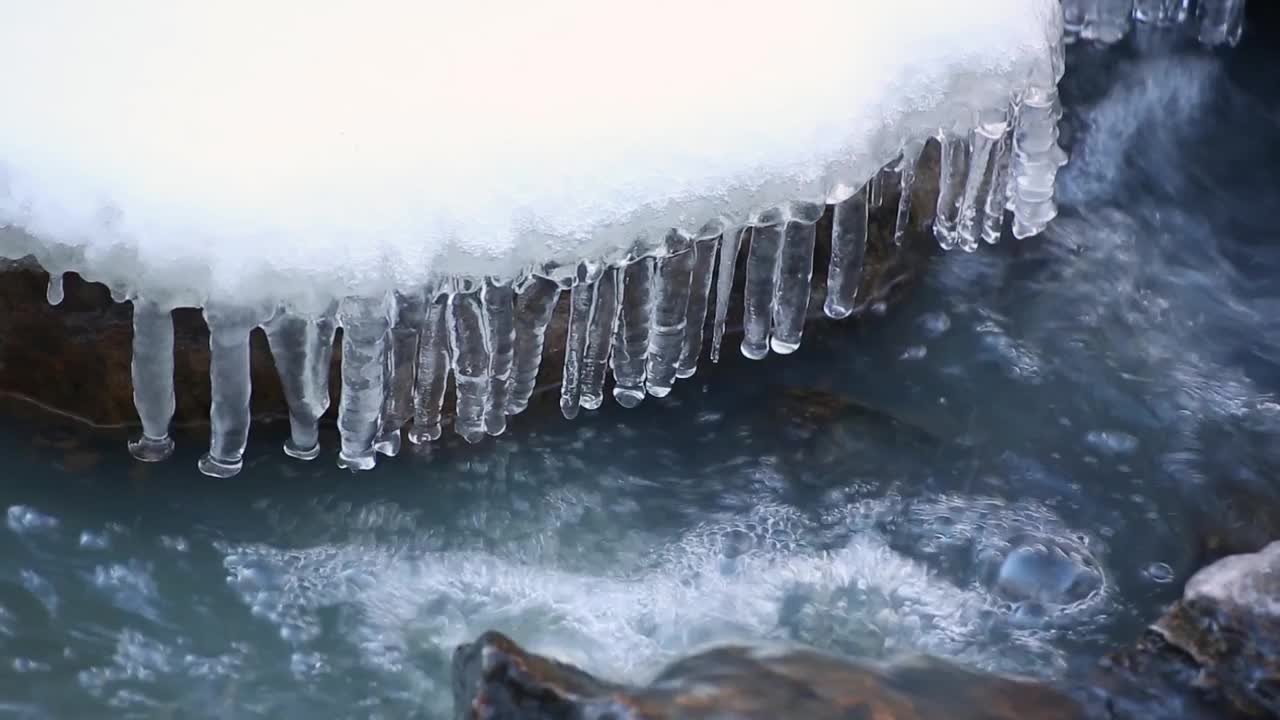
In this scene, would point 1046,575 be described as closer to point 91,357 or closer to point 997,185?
point 997,185

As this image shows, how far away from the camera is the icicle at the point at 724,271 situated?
2611 millimetres

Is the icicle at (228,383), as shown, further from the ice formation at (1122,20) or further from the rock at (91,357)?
the ice formation at (1122,20)

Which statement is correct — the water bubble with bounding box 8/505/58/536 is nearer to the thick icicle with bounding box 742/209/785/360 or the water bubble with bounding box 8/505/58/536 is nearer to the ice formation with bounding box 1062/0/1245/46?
the thick icicle with bounding box 742/209/785/360

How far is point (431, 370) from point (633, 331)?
1.21ft

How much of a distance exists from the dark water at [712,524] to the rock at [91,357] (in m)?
0.07

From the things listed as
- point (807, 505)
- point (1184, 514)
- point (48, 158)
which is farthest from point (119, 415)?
point (1184, 514)

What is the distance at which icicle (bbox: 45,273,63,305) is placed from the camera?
2338mm

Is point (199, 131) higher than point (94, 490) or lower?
higher

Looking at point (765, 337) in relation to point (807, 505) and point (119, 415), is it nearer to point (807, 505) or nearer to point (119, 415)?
point (807, 505)

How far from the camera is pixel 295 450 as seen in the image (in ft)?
8.25

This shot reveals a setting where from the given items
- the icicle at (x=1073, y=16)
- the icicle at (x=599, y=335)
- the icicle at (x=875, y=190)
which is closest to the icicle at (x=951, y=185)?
the icicle at (x=875, y=190)

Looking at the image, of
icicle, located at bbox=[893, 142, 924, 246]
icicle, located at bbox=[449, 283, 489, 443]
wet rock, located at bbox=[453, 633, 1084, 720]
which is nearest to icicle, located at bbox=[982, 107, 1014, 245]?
icicle, located at bbox=[893, 142, 924, 246]

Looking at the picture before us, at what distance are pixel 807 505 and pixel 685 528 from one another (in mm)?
250

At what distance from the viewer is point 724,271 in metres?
2.69
